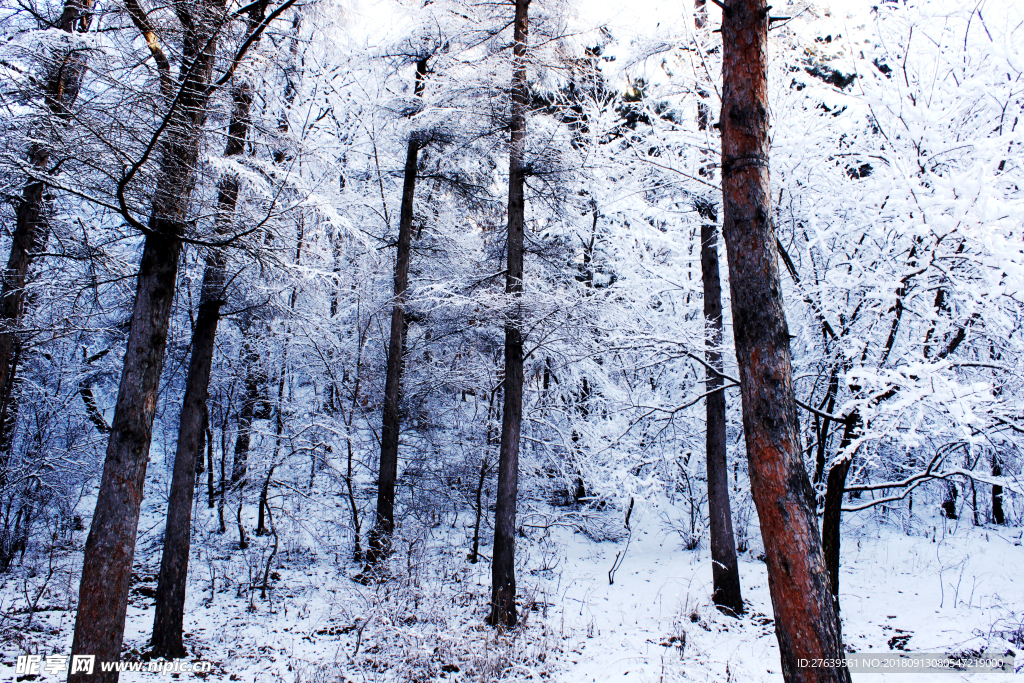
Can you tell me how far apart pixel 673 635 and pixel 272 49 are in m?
9.91

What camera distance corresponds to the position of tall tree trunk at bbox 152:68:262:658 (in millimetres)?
7086

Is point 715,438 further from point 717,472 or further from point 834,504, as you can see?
point 834,504

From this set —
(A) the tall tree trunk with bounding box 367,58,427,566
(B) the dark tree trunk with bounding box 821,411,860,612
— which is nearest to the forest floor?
(A) the tall tree trunk with bounding box 367,58,427,566

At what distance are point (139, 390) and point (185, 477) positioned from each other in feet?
9.88

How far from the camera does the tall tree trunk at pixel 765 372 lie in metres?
3.53

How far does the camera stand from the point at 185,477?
751cm

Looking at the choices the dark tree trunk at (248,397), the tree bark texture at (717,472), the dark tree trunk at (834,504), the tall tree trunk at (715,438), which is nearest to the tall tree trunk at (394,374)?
the dark tree trunk at (248,397)

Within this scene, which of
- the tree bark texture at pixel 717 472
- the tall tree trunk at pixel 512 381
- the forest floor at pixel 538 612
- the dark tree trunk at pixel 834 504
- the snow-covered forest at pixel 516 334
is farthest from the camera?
the tree bark texture at pixel 717 472

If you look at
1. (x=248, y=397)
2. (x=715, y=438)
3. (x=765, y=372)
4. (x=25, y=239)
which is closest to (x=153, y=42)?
(x=25, y=239)

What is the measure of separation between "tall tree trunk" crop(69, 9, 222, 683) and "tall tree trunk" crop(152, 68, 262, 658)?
4.44 ft

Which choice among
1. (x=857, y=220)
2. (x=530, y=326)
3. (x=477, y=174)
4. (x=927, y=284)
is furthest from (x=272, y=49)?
(x=927, y=284)

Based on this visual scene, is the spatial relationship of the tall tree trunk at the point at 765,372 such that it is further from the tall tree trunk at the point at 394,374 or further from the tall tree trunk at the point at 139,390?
the tall tree trunk at the point at 394,374

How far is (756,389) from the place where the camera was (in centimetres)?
390

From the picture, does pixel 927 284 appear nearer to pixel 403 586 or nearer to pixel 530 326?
pixel 530 326
